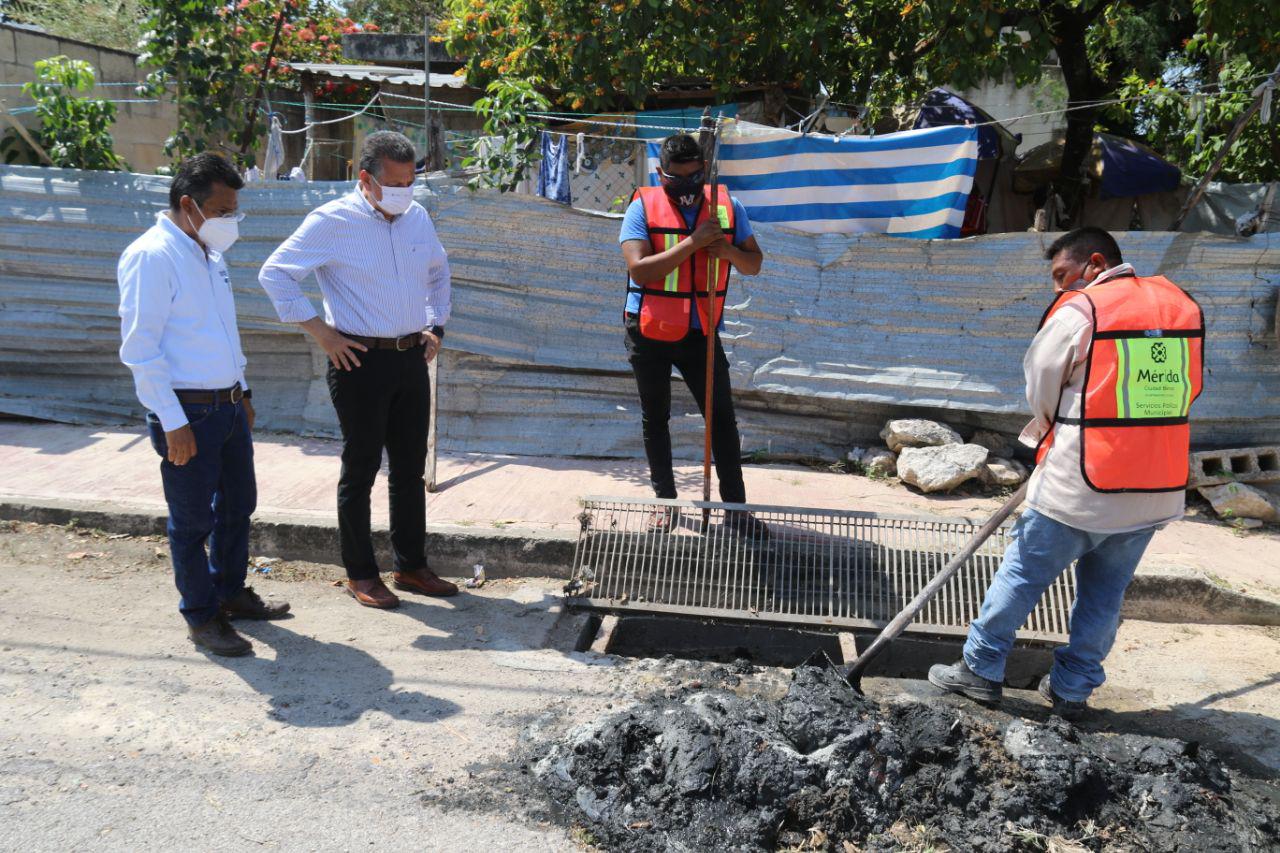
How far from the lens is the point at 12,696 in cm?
349

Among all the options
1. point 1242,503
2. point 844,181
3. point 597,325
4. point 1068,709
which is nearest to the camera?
point 1068,709

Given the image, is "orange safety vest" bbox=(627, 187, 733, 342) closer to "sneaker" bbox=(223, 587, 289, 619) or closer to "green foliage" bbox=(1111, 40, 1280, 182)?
"sneaker" bbox=(223, 587, 289, 619)

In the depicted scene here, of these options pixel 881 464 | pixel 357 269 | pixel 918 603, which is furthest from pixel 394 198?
pixel 881 464

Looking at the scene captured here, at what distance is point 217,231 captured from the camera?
3777mm

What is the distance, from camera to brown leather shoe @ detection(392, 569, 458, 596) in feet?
15.2

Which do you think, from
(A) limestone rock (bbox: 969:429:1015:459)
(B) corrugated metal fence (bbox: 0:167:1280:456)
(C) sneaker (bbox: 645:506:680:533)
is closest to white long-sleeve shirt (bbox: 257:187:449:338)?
(C) sneaker (bbox: 645:506:680:533)

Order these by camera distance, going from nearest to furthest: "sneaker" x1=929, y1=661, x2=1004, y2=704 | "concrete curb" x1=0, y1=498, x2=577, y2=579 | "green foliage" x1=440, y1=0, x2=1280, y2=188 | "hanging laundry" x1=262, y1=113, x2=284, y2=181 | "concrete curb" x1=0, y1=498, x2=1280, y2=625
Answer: "sneaker" x1=929, y1=661, x2=1004, y2=704 < "concrete curb" x1=0, y1=498, x2=1280, y2=625 < "concrete curb" x1=0, y1=498, x2=577, y2=579 < "hanging laundry" x1=262, y1=113, x2=284, y2=181 < "green foliage" x1=440, y1=0, x2=1280, y2=188

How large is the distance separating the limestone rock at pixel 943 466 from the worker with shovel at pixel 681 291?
5.35ft

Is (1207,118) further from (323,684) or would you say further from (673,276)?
(323,684)

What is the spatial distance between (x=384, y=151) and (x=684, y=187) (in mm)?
1415

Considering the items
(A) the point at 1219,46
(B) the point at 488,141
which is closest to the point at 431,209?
(B) the point at 488,141

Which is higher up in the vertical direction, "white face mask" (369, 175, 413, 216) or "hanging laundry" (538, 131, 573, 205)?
"hanging laundry" (538, 131, 573, 205)

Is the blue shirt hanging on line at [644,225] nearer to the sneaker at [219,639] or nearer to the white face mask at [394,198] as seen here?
the white face mask at [394,198]

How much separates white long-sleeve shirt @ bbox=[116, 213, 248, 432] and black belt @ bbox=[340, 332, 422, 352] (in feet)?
1.71
